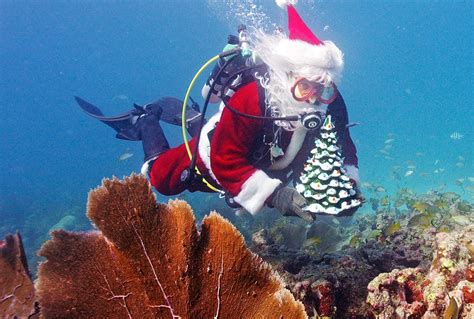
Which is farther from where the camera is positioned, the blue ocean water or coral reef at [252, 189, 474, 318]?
the blue ocean water

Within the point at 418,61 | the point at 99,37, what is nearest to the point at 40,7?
the point at 99,37

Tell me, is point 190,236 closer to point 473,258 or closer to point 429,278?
point 429,278

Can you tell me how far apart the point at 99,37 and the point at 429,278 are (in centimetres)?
13586

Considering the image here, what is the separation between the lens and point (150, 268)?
6.10 feet

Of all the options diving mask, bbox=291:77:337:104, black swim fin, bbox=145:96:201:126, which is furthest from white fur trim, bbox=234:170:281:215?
black swim fin, bbox=145:96:201:126

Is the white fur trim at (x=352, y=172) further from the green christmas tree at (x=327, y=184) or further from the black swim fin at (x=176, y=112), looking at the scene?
the black swim fin at (x=176, y=112)

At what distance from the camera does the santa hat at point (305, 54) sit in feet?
11.1

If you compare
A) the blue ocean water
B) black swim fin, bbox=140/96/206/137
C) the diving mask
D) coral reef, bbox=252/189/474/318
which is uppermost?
the blue ocean water

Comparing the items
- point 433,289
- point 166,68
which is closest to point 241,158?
point 433,289

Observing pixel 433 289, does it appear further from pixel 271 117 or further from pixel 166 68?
pixel 166 68

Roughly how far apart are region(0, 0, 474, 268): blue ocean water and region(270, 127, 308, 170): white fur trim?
65140mm

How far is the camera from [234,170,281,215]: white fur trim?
3441 mm

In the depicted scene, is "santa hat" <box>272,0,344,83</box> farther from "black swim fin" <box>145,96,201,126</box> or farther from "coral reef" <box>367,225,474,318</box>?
"black swim fin" <box>145,96,201,126</box>

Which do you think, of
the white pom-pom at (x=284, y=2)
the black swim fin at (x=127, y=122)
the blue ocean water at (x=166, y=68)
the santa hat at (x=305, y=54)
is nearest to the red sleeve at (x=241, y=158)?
the santa hat at (x=305, y=54)
